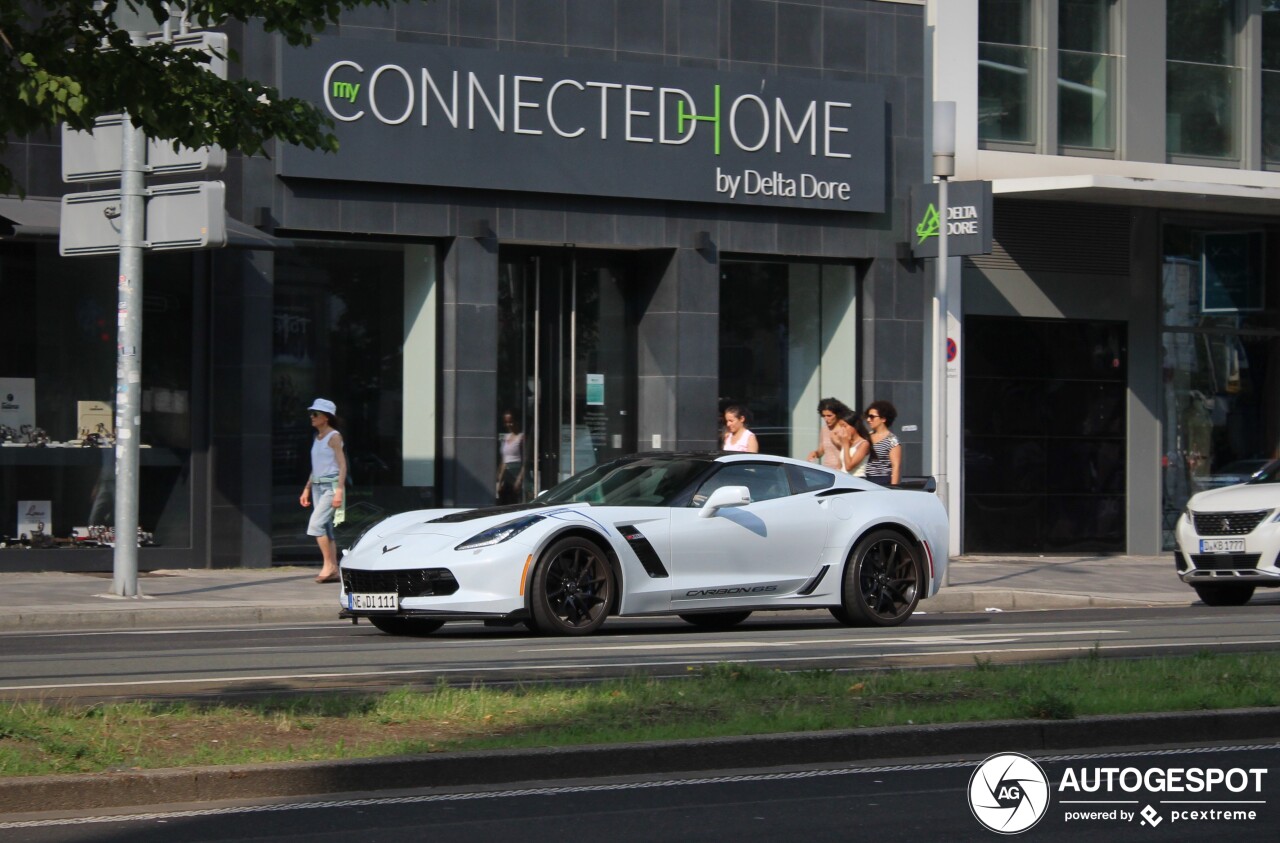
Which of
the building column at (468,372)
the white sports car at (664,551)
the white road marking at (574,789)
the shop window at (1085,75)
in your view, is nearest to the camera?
the white road marking at (574,789)

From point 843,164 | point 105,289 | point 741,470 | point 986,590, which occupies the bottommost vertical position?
point 986,590

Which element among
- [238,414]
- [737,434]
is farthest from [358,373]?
[737,434]

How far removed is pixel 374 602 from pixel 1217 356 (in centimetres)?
1716

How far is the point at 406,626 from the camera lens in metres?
12.8

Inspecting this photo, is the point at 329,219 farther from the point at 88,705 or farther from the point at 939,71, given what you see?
the point at 88,705

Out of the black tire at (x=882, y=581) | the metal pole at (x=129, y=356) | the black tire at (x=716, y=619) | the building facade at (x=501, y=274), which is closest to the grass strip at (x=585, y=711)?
the black tire at (x=882, y=581)

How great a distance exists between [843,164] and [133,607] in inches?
440

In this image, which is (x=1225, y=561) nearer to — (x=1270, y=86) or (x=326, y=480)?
(x=326, y=480)

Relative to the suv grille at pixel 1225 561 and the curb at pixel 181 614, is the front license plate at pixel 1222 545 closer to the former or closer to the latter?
the suv grille at pixel 1225 561

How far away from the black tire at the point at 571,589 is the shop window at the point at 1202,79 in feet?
51.4

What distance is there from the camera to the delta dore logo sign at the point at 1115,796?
20.3 ft

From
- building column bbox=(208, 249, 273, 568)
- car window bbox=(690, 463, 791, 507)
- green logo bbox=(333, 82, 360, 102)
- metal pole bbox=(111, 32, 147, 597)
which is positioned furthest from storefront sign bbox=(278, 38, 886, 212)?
A: car window bbox=(690, 463, 791, 507)

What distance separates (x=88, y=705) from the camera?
8070 mm

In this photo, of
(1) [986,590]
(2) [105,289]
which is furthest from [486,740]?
(2) [105,289]
